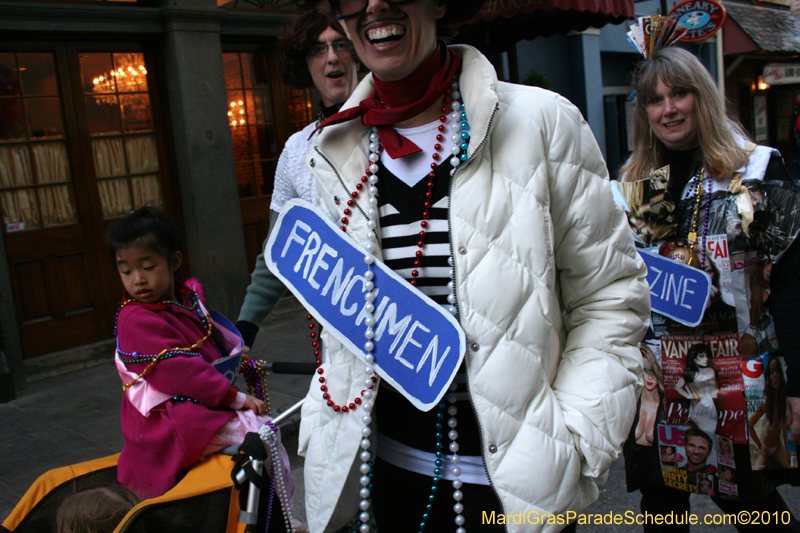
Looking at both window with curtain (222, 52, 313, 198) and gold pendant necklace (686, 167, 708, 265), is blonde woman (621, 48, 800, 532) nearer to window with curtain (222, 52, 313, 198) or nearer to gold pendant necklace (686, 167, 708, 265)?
gold pendant necklace (686, 167, 708, 265)

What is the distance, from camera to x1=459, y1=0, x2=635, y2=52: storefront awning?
5.88 m

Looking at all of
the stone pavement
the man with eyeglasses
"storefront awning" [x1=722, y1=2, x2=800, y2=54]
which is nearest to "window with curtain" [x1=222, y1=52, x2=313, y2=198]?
the stone pavement

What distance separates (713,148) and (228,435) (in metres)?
1.98

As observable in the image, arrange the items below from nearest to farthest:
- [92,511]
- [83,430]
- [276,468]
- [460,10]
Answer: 1. [460,10]
2. [92,511]
3. [276,468]
4. [83,430]

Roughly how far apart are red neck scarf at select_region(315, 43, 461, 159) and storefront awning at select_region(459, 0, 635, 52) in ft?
15.2

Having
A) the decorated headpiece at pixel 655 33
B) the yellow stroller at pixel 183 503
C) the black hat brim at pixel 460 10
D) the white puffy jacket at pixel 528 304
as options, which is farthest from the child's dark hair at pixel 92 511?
the decorated headpiece at pixel 655 33

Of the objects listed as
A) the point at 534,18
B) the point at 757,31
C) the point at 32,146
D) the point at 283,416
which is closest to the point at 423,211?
the point at 283,416

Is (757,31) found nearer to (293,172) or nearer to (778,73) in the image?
(778,73)

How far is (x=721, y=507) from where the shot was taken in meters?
2.39

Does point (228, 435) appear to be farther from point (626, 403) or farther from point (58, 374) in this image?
point (58, 374)

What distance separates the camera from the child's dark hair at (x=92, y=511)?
1693 millimetres

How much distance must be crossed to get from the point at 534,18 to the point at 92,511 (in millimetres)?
6508

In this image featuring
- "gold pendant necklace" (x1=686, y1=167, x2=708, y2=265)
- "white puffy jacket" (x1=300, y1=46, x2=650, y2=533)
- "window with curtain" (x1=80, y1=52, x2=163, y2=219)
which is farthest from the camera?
"window with curtain" (x1=80, y1=52, x2=163, y2=219)

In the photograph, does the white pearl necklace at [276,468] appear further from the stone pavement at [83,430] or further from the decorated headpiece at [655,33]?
the decorated headpiece at [655,33]
